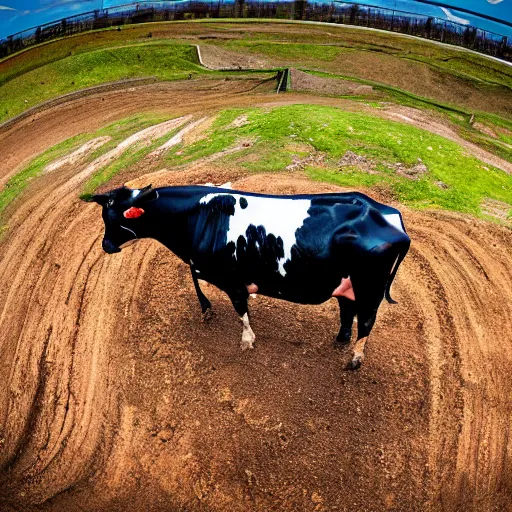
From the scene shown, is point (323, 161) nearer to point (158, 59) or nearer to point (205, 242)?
point (205, 242)

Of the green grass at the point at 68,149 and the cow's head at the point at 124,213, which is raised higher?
the cow's head at the point at 124,213

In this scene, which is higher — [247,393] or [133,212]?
[133,212]

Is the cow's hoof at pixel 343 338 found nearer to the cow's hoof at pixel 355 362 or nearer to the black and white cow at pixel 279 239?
the black and white cow at pixel 279 239

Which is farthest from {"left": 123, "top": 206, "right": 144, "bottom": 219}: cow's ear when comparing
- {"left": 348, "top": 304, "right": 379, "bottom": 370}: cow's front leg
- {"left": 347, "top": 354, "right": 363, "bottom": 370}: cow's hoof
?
{"left": 347, "top": 354, "right": 363, "bottom": 370}: cow's hoof

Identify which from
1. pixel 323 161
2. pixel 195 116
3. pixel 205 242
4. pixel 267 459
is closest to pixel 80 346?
pixel 205 242

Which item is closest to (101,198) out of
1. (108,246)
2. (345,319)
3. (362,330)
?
(108,246)

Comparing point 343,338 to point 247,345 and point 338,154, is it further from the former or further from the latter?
point 338,154

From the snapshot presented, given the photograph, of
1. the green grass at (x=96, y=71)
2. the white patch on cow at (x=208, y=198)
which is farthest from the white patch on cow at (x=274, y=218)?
the green grass at (x=96, y=71)
